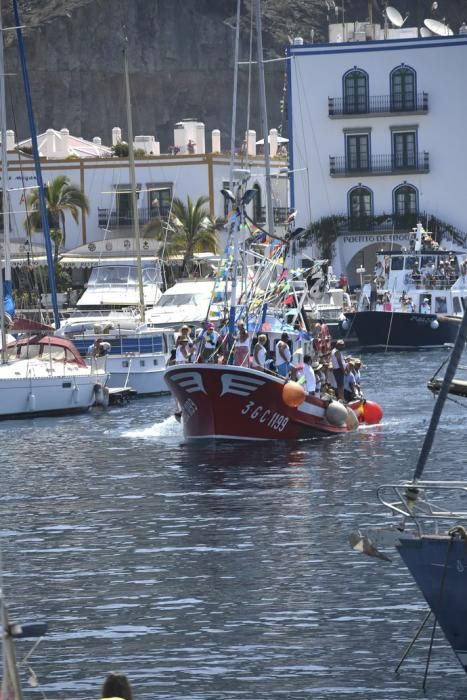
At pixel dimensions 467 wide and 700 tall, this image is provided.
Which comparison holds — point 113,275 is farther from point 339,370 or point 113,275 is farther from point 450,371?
point 450,371

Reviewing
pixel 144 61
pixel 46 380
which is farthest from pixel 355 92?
pixel 144 61

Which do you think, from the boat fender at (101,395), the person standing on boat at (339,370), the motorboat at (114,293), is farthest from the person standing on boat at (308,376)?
the motorboat at (114,293)

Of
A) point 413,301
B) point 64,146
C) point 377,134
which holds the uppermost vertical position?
point 64,146

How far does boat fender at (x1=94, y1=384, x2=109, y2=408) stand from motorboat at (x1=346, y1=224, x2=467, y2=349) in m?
22.5

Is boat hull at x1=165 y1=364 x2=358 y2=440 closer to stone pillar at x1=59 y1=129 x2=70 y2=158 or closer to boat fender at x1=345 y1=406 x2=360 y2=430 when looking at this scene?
boat fender at x1=345 y1=406 x2=360 y2=430

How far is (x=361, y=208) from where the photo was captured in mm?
80562

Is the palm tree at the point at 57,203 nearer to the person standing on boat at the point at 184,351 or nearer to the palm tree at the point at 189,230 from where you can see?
the palm tree at the point at 189,230

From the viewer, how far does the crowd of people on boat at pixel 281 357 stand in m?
34.9

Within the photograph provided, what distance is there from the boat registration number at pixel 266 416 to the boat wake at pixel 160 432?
2.81m

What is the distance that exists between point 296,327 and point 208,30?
87539 mm

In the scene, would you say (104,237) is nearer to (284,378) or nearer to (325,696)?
(284,378)

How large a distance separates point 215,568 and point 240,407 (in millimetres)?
12055

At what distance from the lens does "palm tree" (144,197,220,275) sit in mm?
75250

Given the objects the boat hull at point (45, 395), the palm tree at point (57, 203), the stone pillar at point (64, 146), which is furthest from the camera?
the stone pillar at point (64, 146)
